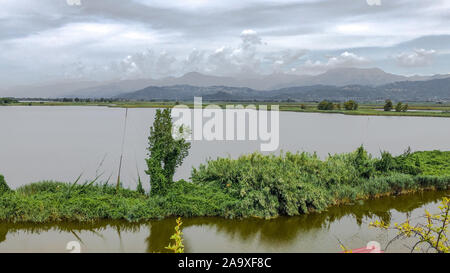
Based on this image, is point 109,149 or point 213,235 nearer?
point 213,235

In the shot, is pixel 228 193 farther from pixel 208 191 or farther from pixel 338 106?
pixel 338 106

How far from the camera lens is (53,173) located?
1162 cm

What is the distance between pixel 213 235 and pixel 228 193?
1605 mm

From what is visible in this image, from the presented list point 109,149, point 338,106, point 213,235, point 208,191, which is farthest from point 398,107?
point 213,235

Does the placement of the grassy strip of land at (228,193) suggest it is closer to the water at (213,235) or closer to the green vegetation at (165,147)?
the water at (213,235)

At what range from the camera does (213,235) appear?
6902mm

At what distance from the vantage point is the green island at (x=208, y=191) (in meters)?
7.49

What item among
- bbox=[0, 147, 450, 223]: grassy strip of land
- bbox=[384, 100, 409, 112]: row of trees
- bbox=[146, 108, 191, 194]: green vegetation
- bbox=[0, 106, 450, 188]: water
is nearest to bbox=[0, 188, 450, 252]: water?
bbox=[0, 147, 450, 223]: grassy strip of land

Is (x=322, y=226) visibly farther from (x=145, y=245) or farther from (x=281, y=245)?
(x=145, y=245)

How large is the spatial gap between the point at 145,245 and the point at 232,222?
6.62ft

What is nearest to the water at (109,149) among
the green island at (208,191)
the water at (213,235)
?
the green island at (208,191)
